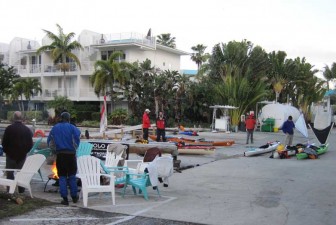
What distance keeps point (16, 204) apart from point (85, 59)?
4121 cm

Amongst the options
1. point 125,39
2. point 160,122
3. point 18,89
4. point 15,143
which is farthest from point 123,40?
point 15,143

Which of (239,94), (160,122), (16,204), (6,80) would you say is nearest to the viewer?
(16,204)

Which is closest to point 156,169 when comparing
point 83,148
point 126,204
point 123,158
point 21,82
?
point 126,204

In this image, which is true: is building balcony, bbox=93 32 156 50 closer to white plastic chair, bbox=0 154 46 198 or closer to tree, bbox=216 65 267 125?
tree, bbox=216 65 267 125

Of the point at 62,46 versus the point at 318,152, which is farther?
the point at 62,46

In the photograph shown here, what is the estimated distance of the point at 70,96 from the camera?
157 ft

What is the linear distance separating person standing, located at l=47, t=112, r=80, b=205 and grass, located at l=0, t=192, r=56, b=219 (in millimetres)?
431

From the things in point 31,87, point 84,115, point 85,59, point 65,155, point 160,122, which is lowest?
point 65,155

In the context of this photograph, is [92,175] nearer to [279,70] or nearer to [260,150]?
[260,150]

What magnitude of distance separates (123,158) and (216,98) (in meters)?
28.3

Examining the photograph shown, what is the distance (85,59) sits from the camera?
156ft

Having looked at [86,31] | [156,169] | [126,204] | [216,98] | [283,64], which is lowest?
[126,204]

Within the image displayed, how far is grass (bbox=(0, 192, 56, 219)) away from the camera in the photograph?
7.20 m

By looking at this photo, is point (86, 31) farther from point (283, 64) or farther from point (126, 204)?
point (126, 204)
